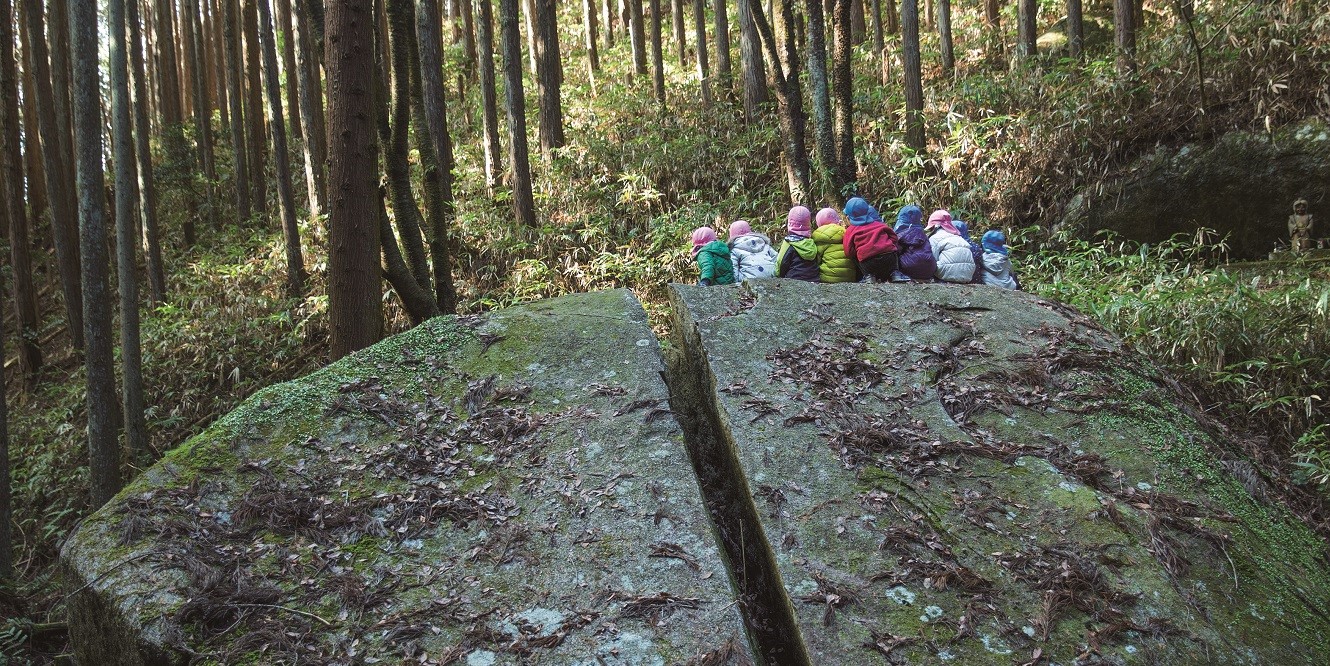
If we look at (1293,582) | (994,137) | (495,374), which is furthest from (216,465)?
(994,137)

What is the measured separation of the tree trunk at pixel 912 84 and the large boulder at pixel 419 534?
7.17m

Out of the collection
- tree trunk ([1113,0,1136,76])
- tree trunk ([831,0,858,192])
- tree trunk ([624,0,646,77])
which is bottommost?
tree trunk ([831,0,858,192])

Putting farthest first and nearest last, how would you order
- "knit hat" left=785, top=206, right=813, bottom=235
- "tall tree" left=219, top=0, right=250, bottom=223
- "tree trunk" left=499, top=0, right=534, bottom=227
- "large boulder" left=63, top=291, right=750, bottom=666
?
"tall tree" left=219, top=0, right=250, bottom=223 < "tree trunk" left=499, top=0, right=534, bottom=227 < "knit hat" left=785, top=206, right=813, bottom=235 < "large boulder" left=63, top=291, right=750, bottom=666

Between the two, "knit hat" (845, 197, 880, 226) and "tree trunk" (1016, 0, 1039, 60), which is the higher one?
"tree trunk" (1016, 0, 1039, 60)

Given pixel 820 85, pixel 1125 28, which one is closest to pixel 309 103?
pixel 820 85

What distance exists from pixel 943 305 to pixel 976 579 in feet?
8.94

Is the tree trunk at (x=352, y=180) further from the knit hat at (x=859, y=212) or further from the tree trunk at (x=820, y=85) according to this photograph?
the tree trunk at (x=820, y=85)

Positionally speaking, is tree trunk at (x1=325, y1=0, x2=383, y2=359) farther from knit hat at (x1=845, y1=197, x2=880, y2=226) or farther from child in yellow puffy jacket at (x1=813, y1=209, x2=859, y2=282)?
knit hat at (x1=845, y1=197, x2=880, y2=226)

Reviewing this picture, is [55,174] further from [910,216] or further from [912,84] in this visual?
[912,84]

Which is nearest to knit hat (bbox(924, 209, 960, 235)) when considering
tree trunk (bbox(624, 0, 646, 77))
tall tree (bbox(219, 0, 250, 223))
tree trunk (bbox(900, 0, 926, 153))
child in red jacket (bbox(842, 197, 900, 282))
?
child in red jacket (bbox(842, 197, 900, 282))

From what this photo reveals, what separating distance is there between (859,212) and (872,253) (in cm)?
41

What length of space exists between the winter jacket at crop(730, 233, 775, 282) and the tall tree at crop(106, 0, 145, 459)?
6.17 metres

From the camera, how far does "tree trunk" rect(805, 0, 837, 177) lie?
8.66 metres

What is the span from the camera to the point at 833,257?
6531 mm
